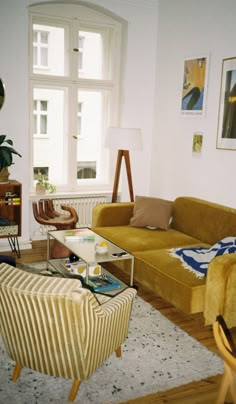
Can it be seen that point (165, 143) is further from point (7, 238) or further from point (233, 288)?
point (233, 288)

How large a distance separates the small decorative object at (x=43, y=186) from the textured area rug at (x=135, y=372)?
2699 mm

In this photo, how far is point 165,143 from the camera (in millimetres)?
5547

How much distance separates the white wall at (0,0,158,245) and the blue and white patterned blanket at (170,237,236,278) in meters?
2.17

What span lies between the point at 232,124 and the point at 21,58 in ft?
8.50

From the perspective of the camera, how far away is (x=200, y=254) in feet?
12.6

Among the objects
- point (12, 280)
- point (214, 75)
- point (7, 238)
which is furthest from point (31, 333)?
point (214, 75)

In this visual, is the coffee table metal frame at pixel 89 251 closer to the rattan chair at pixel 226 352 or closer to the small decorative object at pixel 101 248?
the small decorative object at pixel 101 248

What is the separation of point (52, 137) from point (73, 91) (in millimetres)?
694

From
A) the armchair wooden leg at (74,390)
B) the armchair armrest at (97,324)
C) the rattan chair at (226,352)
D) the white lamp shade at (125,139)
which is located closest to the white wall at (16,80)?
the white lamp shade at (125,139)

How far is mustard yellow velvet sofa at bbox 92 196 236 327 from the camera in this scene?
3.22 meters

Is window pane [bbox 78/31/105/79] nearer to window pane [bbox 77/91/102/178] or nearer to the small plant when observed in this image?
window pane [bbox 77/91/102/178]

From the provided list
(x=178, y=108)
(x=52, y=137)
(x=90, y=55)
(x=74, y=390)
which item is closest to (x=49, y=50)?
(x=90, y=55)

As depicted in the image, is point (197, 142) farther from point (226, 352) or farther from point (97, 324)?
point (226, 352)

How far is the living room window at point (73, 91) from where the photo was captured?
17.6 ft
